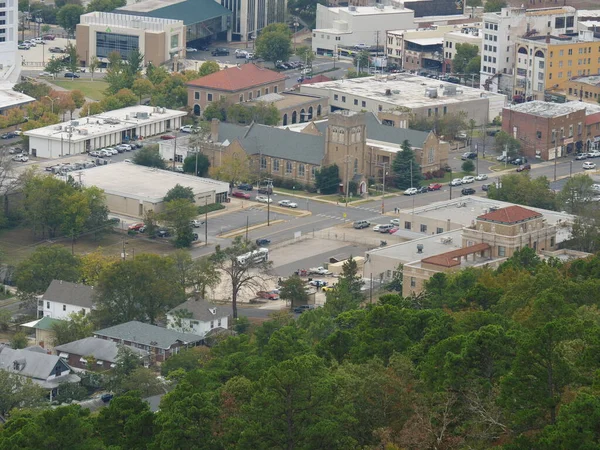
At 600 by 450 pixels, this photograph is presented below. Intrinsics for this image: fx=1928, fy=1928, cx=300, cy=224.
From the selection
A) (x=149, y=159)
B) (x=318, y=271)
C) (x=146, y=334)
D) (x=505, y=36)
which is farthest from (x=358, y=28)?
(x=146, y=334)

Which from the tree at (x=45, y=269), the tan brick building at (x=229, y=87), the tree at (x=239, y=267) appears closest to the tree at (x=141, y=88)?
the tan brick building at (x=229, y=87)

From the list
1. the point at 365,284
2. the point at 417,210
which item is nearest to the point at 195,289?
the point at 365,284

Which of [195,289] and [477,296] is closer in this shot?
[477,296]

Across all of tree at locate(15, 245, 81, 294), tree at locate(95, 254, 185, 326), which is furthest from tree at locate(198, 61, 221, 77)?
tree at locate(95, 254, 185, 326)

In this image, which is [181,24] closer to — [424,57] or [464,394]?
[424,57]

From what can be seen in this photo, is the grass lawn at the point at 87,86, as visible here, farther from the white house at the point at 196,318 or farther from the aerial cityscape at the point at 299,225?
the white house at the point at 196,318

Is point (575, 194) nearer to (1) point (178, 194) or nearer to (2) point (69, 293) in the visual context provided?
(1) point (178, 194)
